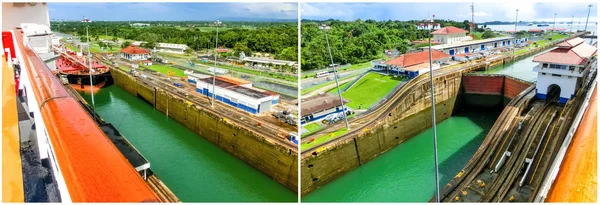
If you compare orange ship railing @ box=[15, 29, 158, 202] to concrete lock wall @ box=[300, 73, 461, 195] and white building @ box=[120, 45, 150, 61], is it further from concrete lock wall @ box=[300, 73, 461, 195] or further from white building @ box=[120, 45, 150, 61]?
white building @ box=[120, 45, 150, 61]

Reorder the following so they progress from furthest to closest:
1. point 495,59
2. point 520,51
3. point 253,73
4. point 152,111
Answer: point 520,51 → point 253,73 → point 495,59 → point 152,111

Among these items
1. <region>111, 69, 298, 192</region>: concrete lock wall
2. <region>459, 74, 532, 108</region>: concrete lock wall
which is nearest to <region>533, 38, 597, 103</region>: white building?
<region>459, 74, 532, 108</region>: concrete lock wall

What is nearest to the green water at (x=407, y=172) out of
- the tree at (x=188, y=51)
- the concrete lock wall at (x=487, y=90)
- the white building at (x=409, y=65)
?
the concrete lock wall at (x=487, y=90)

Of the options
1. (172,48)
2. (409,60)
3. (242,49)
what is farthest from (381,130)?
(172,48)

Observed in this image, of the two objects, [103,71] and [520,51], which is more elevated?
[520,51]

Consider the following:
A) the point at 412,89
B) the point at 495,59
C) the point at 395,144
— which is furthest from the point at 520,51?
the point at 395,144

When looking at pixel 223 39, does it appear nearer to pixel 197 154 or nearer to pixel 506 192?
pixel 197 154

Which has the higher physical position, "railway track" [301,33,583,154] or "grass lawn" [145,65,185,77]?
"grass lawn" [145,65,185,77]
